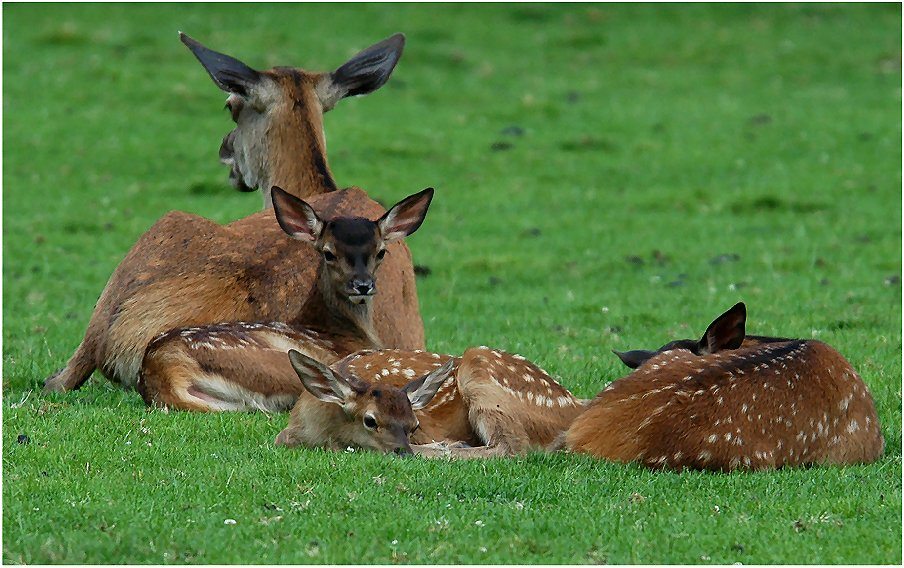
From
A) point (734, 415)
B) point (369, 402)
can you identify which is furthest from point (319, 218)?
point (734, 415)

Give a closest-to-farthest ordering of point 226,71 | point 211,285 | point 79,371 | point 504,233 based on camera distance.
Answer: point 79,371 → point 211,285 → point 226,71 → point 504,233

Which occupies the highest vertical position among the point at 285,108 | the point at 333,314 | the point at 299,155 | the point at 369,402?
the point at 285,108

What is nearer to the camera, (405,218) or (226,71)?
(405,218)

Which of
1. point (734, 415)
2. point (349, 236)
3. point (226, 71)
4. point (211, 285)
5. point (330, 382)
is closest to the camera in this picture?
point (734, 415)

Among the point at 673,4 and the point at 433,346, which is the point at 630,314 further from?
the point at 673,4

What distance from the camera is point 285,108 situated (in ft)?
35.3

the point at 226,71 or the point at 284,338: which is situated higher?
the point at 226,71

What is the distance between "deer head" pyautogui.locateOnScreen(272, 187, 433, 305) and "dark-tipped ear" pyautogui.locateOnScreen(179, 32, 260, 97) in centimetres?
208

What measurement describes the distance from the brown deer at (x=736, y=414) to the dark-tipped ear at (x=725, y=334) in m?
0.38

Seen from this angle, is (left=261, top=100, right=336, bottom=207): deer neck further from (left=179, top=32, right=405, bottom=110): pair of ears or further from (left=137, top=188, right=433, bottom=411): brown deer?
(left=137, top=188, right=433, bottom=411): brown deer

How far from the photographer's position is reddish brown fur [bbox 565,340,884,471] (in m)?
6.95

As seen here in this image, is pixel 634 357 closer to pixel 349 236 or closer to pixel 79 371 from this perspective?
pixel 349 236

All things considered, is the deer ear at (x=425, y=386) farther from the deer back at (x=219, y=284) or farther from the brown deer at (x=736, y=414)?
the deer back at (x=219, y=284)

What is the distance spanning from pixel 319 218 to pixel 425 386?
1692mm
